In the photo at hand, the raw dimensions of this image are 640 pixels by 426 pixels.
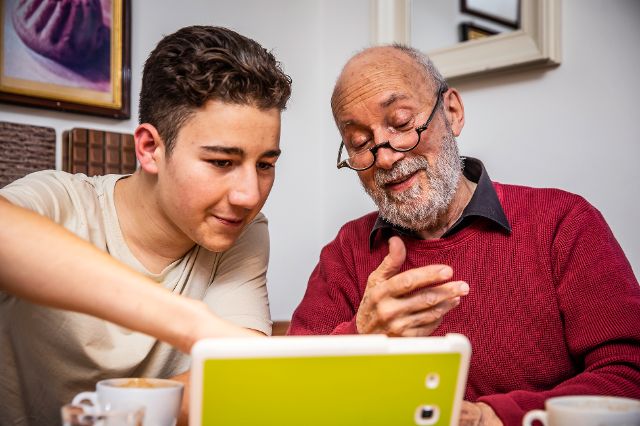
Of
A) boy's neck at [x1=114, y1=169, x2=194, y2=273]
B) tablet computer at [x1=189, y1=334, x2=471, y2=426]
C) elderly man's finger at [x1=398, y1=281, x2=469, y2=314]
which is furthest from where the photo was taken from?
boy's neck at [x1=114, y1=169, x2=194, y2=273]

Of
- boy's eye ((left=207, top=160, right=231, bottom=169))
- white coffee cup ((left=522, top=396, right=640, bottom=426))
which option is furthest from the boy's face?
white coffee cup ((left=522, top=396, right=640, bottom=426))

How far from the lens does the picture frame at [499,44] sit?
2.02 m

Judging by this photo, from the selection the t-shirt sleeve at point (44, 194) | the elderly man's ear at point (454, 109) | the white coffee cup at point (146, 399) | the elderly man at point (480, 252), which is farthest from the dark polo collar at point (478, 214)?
the white coffee cup at point (146, 399)

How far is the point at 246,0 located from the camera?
2520mm

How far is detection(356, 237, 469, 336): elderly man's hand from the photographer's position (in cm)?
→ 100

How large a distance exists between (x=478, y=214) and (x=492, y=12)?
36.2 inches

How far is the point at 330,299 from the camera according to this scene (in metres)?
1.70

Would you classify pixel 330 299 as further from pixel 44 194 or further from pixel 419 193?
pixel 44 194

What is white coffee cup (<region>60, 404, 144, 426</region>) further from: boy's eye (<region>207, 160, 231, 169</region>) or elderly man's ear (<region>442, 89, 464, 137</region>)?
elderly man's ear (<region>442, 89, 464, 137</region>)

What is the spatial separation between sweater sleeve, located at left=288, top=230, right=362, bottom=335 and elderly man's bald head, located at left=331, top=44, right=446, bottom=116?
0.40m

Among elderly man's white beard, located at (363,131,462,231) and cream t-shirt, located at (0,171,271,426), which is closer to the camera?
cream t-shirt, located at (0,171,271,426)

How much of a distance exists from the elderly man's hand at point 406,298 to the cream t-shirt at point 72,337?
0.46 metres

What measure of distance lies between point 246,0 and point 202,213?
1414 millimetres

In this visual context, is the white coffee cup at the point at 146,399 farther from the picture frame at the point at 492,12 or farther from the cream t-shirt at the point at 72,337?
the picture frame at the point at 492,12
